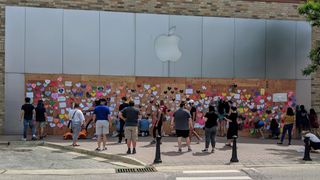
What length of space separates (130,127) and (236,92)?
819cm

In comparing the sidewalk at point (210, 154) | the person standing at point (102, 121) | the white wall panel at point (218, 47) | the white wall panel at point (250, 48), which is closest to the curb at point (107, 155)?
the sidewalk at point (210, 154)

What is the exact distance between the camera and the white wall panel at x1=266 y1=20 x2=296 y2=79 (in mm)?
22047

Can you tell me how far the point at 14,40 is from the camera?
1975cm

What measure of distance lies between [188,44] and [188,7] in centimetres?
177

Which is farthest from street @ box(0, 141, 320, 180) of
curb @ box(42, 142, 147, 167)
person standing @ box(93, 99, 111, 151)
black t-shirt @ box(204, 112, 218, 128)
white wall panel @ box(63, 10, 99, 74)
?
white wall panel @ box(63, 10, 99, 74)

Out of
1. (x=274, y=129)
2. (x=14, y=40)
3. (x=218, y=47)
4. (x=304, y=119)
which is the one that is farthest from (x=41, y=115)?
(x=304, y=119)

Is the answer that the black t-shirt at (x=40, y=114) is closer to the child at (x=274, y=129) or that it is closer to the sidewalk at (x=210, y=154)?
the sidewalk at (x=210, y=154)

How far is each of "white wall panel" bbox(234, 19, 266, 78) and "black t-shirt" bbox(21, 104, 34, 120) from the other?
374 inches

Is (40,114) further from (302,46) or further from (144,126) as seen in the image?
(302,46)

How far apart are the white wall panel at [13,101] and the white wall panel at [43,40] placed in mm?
694

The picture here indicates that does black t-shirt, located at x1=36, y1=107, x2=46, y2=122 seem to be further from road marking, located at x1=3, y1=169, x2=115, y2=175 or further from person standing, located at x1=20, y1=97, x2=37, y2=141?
road marking, located at x1=3, y1=169, x2=115, y2=175

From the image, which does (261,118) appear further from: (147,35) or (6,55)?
(6,55)

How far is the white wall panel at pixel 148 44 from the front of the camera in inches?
814

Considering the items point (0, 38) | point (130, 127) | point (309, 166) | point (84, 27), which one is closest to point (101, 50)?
point (84, 27)
